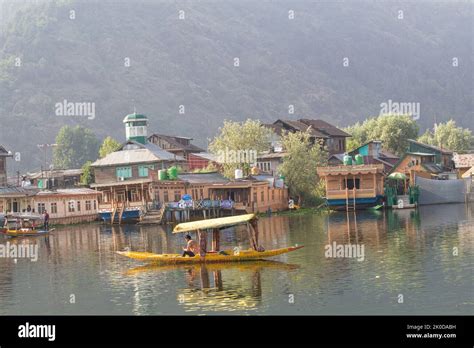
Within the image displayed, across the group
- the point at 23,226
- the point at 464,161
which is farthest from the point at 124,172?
the point at 464,161

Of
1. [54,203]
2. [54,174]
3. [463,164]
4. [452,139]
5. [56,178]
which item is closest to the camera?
[54,203]

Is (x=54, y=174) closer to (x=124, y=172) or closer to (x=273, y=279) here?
(x=124, y=172)

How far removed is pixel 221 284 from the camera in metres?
39.4

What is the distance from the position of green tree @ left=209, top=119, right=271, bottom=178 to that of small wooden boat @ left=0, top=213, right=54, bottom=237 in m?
28.7

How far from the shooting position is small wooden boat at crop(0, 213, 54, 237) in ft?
236

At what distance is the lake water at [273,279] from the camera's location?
112ft

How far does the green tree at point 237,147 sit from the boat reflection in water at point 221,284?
5461 centimetres

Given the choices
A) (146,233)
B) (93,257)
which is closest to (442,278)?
(93,257)

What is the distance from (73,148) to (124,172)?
265ft

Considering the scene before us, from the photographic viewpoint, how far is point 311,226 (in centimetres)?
6962

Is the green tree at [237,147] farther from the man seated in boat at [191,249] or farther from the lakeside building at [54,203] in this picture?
the man seated in boat at [191,249]

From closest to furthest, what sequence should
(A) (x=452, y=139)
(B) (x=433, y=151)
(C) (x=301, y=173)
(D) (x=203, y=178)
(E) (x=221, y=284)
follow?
(E) (x=221, y=284) → (D) (x=203, y=178) → (C) (x=301, y=173) → (B) (x=433, y=151) → (A) (x=452, y=139)

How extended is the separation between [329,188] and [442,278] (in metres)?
52.0

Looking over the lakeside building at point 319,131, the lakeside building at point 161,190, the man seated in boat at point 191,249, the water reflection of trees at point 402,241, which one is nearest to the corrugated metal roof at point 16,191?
the lakeside building at point 161,190
